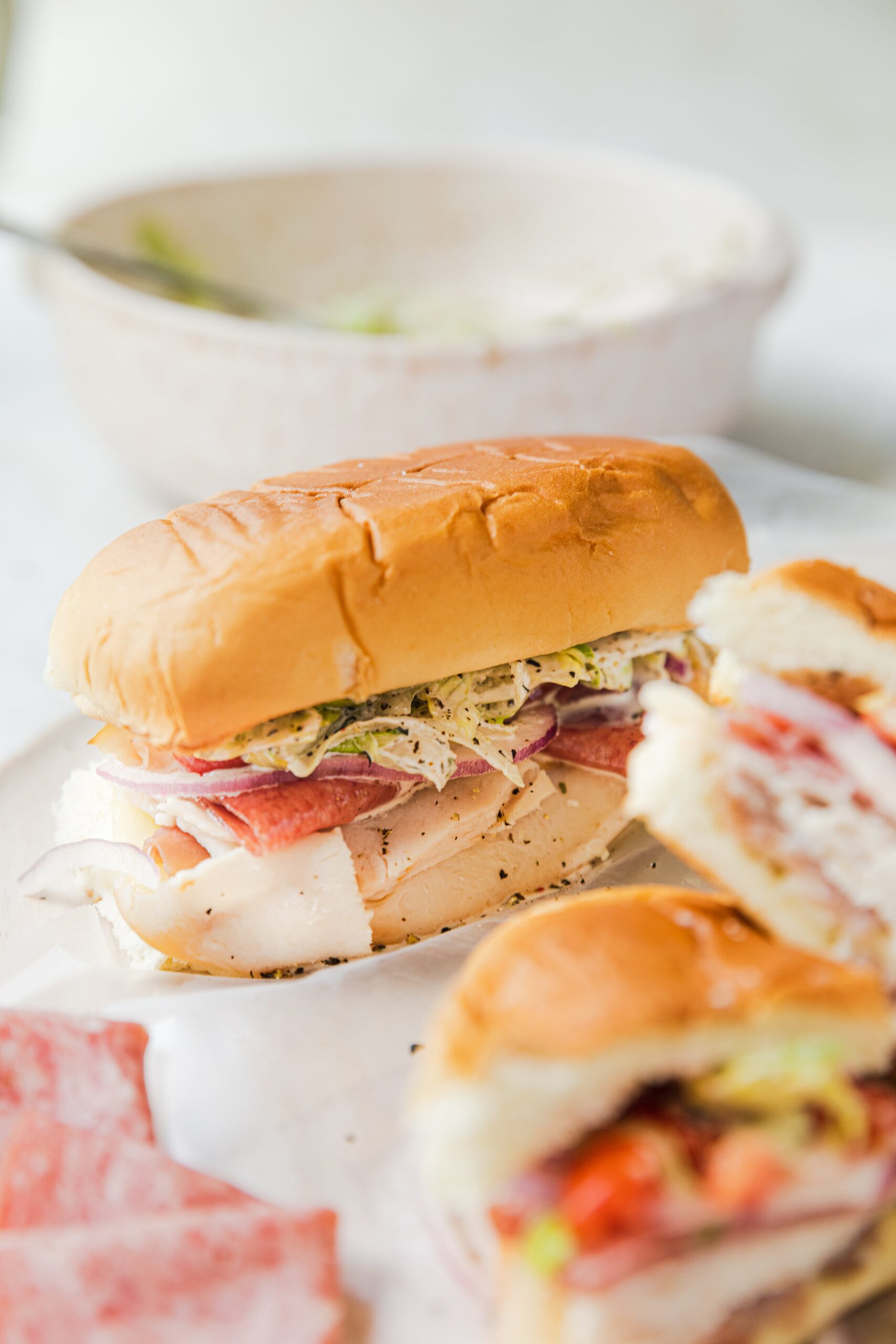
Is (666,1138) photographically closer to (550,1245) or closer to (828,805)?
(550,1245)

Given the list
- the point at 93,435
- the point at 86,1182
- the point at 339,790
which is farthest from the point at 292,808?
the point at 93,435

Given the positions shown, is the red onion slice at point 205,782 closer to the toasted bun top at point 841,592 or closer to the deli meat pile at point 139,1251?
the deli meat pile at point 139,1251

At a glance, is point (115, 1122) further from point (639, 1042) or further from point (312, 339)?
point (312, 339)

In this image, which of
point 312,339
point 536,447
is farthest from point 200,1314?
point 312,339

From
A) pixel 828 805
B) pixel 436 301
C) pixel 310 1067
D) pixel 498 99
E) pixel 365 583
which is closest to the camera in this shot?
pixel 828 805

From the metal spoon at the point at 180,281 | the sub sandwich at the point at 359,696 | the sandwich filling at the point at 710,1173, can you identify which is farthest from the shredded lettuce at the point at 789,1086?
the metal spoon at the point at 180,281
